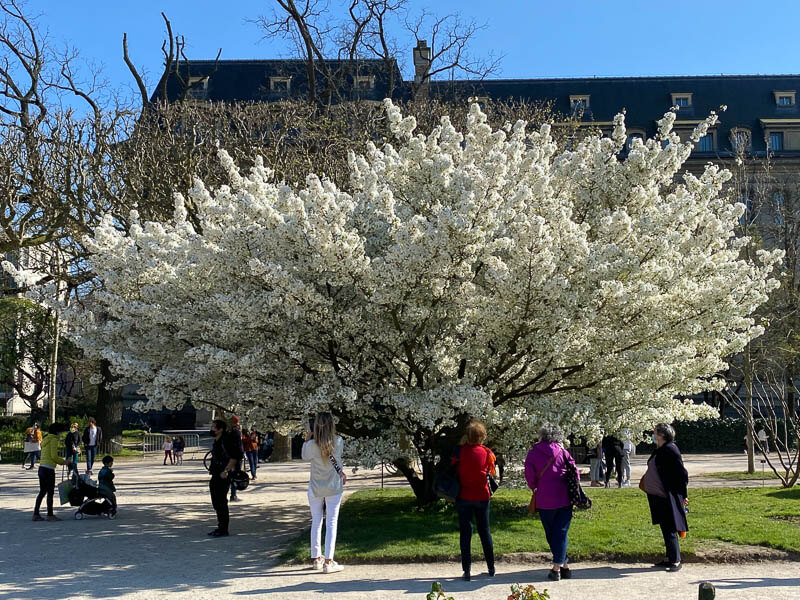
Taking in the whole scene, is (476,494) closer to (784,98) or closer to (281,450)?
(281,450)

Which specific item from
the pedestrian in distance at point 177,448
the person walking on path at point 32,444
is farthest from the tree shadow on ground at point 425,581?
the pedestrian in distance at point 177,448

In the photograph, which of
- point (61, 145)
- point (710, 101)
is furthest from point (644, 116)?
point (61, 145)

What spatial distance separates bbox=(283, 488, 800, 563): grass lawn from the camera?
1021cm

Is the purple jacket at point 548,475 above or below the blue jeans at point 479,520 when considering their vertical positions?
above

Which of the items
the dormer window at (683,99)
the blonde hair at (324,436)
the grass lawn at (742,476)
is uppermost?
the dormer window at (683,99)

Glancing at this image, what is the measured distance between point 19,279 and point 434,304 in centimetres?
692

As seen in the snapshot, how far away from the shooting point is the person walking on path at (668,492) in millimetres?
9391

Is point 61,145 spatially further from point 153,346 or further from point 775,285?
point 775,285

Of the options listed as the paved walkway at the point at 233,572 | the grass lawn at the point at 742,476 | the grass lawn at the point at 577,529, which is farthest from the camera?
the grass lawn at the point at 742,476

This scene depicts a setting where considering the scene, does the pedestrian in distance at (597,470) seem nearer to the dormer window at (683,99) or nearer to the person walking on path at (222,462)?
the person walking on path at (222,462)

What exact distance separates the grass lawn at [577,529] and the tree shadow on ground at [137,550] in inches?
33.4

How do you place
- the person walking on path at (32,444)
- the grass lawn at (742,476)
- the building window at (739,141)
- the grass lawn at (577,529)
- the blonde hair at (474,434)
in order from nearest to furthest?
the blonde hair at (474,434), the grass lawn at (577,529), the grass lawn at (742,476), the person walking on path at (32,444), the building window at (739,141)

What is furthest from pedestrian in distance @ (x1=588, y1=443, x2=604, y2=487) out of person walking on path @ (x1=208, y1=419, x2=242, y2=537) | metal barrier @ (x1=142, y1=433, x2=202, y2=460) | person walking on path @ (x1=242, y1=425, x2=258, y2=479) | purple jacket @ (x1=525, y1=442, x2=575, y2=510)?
metal barrier @ (x1=142, y1=433, x2=202, y2=460)

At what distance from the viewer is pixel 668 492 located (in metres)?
9.47
